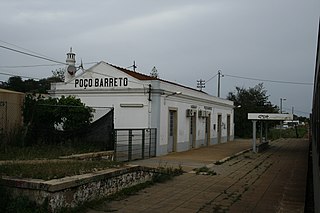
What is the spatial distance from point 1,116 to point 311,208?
12493 millimetres

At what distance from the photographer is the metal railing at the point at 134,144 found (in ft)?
57.2

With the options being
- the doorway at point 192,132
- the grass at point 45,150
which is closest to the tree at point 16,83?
the doorway at point 192,132

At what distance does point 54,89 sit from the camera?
2406 cm

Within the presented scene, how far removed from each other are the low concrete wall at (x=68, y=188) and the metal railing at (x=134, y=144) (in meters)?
7.40

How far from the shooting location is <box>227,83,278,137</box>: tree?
51156 millimetres

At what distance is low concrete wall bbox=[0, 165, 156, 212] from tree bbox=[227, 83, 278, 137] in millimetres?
41682

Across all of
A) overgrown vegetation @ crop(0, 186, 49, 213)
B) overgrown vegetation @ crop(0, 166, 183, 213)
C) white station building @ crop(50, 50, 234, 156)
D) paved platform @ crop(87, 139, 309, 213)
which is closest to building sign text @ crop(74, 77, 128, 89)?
white station building @ crop(50, 50, 234, 156)

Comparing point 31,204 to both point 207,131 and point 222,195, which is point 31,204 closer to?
point 222,195

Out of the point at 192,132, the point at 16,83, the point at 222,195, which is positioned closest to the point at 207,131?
the point at 192,132

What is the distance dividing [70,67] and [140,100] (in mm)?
7087

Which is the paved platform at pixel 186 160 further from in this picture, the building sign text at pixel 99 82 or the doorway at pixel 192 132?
the building sign text at pixel 99 82

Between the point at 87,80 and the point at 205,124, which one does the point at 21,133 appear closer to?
the point at 87,80

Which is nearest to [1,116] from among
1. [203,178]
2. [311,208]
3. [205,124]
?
[203,178]

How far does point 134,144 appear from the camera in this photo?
18750 mm
